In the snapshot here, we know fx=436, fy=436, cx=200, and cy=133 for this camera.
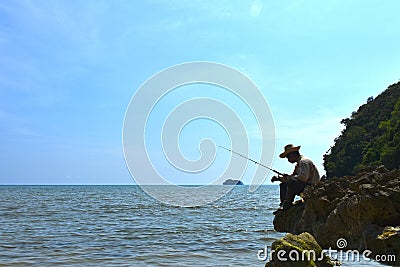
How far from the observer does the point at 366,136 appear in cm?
5716

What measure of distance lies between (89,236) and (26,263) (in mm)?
4775

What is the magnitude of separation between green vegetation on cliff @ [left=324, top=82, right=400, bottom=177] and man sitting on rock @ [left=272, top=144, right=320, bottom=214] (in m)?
33.1

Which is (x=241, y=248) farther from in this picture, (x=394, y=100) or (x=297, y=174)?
(x=394, y=100)

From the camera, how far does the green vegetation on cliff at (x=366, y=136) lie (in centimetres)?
4578

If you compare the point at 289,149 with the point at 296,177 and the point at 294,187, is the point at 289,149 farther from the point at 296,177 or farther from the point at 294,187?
the point at 294,187

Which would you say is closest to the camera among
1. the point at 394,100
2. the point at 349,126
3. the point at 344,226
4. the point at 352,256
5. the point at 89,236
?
the point at 352,256

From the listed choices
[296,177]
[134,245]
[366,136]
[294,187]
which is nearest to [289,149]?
[296,177]

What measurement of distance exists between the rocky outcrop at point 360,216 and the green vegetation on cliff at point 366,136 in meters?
33.6

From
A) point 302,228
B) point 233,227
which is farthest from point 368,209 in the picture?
point 233,227

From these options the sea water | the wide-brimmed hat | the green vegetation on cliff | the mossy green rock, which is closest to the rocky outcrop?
the sea water

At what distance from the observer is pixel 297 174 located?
38.1 ft

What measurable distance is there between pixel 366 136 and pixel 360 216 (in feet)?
169

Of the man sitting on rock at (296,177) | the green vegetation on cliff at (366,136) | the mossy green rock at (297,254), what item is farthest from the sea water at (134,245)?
the green vegetation on cliff at (366,136)

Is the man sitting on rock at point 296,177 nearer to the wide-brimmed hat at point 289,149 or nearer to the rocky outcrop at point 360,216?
the wide-brimmed hat at point 289,149
